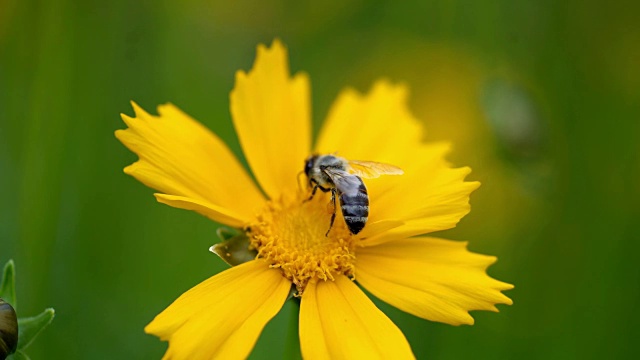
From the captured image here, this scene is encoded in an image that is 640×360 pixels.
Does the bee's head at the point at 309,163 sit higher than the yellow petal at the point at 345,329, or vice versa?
the bee's head at the point at 309,163

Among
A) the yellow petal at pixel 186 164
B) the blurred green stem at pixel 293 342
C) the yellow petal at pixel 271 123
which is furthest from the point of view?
the yellow petal at pixel 271 123

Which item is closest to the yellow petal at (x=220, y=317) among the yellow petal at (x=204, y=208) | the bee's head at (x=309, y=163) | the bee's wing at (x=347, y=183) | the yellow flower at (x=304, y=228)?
the yellow flower at (x=304, y=228)

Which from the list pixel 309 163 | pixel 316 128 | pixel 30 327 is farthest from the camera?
pixel 316 128

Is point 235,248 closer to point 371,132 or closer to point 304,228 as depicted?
point 304,228

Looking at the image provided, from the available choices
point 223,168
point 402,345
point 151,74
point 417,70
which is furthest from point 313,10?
point 402,345

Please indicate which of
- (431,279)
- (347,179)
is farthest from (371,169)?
(431,279)

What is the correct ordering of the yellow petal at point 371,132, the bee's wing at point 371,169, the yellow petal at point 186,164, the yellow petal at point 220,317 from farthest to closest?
the yellow petal at point 371,132 → the bee's wing at point 371,169 → the yellow petal at point 186,164 → the yellow petal at point 220,317

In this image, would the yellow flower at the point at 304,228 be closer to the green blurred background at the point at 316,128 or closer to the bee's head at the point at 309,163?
the bee's head at the point at 309,163

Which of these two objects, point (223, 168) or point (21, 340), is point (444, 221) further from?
point (21, 340)
